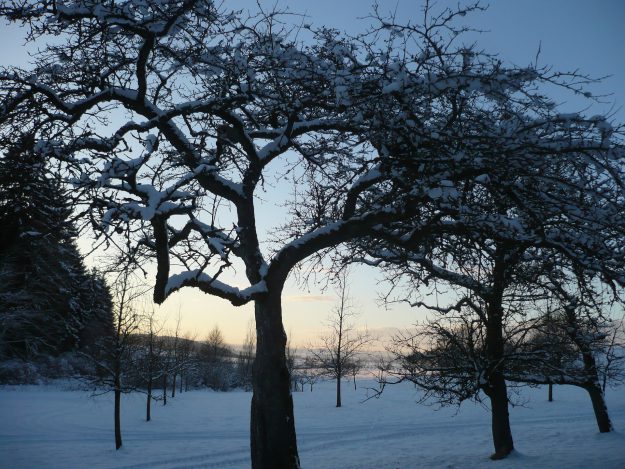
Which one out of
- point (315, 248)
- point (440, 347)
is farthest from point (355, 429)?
point (315, 248)

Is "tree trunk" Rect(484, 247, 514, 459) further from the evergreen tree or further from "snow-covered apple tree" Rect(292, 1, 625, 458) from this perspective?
the evergreen tree

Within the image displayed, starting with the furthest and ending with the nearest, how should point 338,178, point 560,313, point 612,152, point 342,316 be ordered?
1. point 342,316
2. point 560,313
3. point 338,178
4. point 612,152

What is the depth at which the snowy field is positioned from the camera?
13.4m

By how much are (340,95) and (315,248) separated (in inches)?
119

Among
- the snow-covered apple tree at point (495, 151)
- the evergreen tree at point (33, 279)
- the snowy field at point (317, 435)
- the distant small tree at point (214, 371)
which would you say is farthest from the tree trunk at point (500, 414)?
the distant small tree at point (214, 371)

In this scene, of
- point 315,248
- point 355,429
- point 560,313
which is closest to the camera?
point 315,248

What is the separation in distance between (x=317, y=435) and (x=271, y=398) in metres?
16.8

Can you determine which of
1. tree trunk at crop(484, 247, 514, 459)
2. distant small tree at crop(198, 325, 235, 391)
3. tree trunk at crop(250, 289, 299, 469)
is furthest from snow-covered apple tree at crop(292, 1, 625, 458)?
distant small tree at crop(198, 325, 235, 391)

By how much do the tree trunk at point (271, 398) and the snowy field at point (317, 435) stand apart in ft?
22.9

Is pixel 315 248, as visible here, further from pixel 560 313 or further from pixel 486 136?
pixel 560 313

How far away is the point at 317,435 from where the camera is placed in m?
21.7

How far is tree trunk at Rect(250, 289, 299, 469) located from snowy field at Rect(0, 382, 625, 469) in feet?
22.9

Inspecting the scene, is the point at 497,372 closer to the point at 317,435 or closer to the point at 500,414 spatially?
the point at 500,414

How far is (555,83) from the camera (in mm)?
4887
